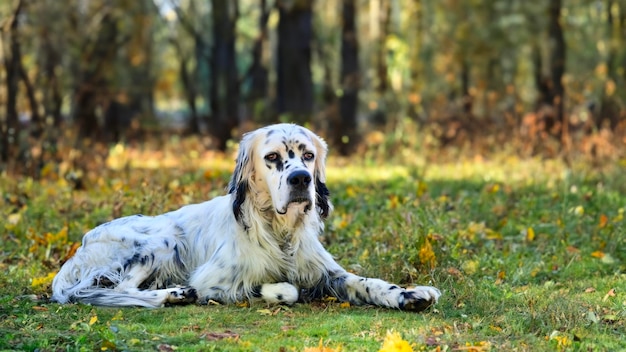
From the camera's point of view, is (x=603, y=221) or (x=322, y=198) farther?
(x=603, y=221)

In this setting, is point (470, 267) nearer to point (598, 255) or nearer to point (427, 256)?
point (427, 256)

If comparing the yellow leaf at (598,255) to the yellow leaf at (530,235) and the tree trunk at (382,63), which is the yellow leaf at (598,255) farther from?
the tree trunk at (382,63)

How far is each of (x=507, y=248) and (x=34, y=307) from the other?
4141mm

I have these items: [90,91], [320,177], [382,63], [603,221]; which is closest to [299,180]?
[320,177]

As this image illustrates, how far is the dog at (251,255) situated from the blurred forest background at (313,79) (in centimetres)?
622

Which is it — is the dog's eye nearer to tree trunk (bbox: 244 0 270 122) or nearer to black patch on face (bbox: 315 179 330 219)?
black patch on face (bbox: 315 179 330 219)

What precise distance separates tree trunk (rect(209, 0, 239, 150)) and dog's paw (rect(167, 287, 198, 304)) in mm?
11595

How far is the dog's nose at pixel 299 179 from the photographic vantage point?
224 inches

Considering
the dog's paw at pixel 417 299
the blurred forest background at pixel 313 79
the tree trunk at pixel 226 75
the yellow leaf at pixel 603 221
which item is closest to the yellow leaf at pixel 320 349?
the dog's paw at pixel 417 299

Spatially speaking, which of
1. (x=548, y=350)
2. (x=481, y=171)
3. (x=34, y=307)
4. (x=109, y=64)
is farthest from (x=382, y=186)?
(x=109, y=64)

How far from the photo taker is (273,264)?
6.12 meters

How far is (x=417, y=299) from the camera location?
5.64 metres

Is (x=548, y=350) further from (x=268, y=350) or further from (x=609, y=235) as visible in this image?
(x=609, y=235)

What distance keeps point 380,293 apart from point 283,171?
0.98 meters
